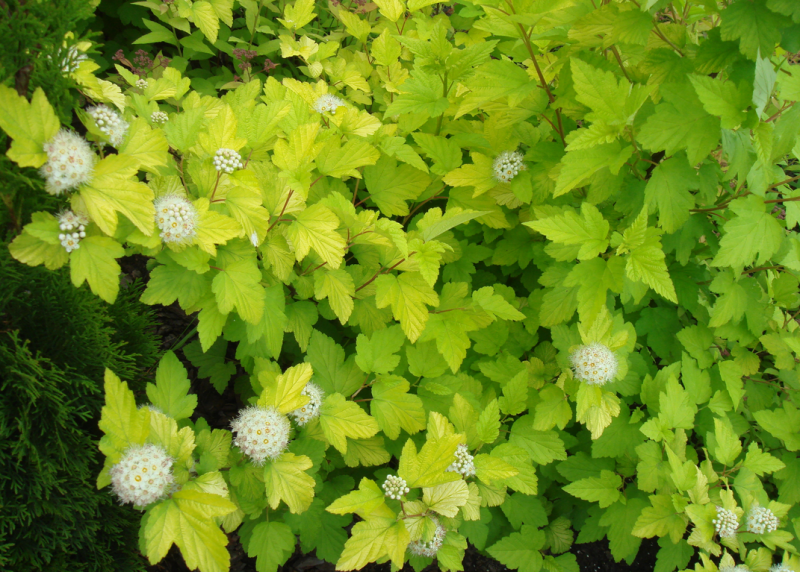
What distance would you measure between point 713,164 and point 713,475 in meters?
1.18

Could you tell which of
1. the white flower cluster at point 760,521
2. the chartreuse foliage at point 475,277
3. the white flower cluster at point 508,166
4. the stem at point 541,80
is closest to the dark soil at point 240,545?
the chartreuse foliage at point 475,277

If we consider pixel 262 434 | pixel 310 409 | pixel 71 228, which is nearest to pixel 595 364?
pixel 310 409

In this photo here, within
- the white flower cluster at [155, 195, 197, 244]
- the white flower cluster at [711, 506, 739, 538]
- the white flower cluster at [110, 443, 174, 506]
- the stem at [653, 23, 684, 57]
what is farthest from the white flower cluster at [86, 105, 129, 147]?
the white flower cluster at [711, 506, 739, 538]

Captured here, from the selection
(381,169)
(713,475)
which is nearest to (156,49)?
(381,169)

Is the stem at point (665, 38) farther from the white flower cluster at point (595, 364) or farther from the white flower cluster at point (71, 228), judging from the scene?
the white flower cluster at point (71, 228)

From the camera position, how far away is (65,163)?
1101 millimetres

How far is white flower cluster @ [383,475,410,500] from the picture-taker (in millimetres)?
1441

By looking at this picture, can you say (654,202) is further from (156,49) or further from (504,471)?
(156,49)

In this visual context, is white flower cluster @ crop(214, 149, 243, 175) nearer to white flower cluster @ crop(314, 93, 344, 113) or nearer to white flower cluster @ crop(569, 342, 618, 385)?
white flower cluster @ crop(314, 93, 344, 113)

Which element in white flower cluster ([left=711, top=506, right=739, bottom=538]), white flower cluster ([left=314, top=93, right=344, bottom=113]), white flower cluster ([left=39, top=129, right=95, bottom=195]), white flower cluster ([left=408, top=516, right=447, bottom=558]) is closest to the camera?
white flower cluster ([left=39, top=129, right=95, bottom=195])

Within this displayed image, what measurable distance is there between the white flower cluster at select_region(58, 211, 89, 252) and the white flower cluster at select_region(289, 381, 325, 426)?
0.79 metres

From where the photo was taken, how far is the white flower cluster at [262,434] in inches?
56.4

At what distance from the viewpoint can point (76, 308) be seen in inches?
52.1

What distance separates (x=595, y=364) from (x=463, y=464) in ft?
1.99
